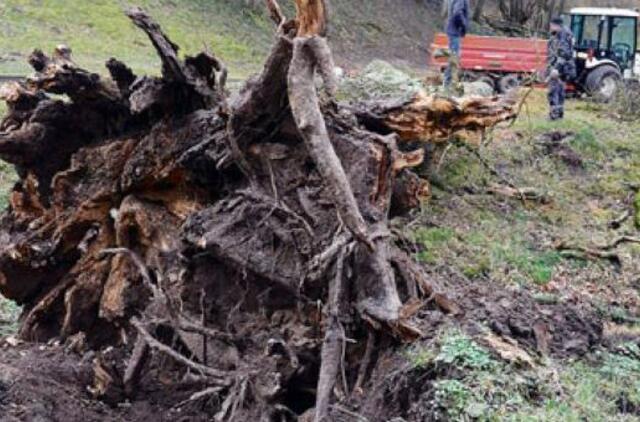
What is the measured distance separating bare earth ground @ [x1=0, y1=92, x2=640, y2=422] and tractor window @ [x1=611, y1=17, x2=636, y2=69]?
1039cm

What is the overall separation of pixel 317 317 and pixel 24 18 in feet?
62.9

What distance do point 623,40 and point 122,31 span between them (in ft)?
39.3

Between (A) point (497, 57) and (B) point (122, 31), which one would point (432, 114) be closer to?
(A) point (497, 57)

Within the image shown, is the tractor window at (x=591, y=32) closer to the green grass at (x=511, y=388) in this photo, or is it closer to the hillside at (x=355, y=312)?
the hillside at (x=355, y=312)

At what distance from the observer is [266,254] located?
6547 mm

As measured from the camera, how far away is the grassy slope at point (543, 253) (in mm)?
5219

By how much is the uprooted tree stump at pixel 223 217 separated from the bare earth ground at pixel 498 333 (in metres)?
0.27

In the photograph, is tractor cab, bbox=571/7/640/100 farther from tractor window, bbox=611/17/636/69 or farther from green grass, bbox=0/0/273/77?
green grass, bbox=0/0/273/77

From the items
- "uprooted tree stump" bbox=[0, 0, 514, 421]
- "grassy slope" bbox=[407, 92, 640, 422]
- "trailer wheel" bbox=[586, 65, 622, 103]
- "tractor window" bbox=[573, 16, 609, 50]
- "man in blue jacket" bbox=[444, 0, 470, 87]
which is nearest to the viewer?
"grassy slope" bbox=[407, 92, 640, 422]

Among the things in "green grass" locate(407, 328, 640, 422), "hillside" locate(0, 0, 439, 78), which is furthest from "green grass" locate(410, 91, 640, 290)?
"hillside" locate(0, 0, 439, 78)

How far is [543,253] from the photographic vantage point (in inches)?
408

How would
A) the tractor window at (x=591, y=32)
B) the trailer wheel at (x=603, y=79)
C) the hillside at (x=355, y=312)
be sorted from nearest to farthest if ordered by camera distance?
the hillside at (x=355, y=312), the trailer wheel at (x=603, y=79), the tractor window at (x=591, y=32)

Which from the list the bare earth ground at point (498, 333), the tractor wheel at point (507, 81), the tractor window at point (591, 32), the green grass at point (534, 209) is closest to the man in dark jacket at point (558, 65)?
the green grass at point (534, 209)

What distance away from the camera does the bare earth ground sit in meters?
5.29
